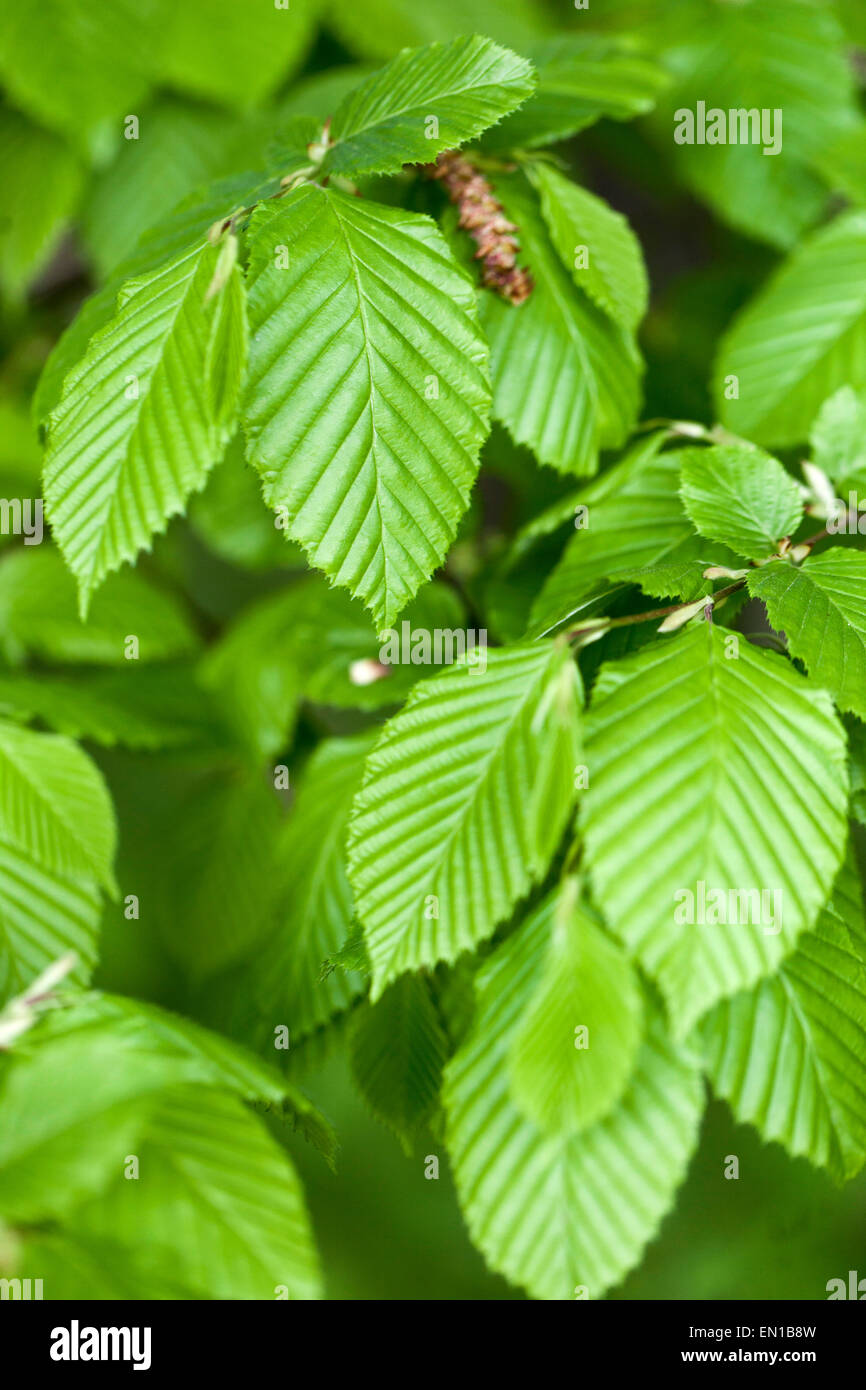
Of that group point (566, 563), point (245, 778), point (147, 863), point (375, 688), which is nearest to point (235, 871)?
point (245, 778)

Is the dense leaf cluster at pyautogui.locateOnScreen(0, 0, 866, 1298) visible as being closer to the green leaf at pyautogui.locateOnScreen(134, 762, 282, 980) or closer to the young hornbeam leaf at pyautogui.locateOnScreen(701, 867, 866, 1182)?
the young hornbeam leaf at pyautogui.locateOnScreen(701, 867, 866, 1182)

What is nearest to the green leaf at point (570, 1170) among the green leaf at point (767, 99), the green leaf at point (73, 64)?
the green leaf at point (767, 99)

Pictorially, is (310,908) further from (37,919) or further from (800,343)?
(800,343)

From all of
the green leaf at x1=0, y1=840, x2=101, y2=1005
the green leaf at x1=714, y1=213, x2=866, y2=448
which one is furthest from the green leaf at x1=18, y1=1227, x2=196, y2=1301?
the green leaf at x1=714, y1=213, x2=866, y2=448

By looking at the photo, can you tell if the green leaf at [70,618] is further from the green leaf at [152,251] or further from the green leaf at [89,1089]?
the green leaf at [89,1089]

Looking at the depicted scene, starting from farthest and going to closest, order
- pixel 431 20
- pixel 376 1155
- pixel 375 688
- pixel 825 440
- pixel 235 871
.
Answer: pixel 376 1155, pixel 431 20, pixel 235 871, pixel 375 688, pixel 825 440

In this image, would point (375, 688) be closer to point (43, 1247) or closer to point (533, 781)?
point (533, 781)
